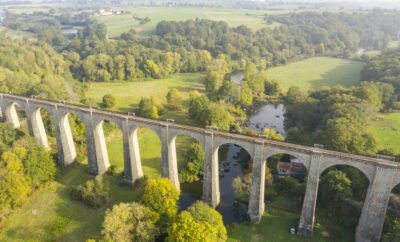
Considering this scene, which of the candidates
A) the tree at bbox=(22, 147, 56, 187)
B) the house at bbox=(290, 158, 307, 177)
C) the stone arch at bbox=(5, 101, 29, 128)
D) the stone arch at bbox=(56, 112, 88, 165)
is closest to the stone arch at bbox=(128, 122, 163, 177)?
the stone arch at bbox=(56, 112, 88, 165)

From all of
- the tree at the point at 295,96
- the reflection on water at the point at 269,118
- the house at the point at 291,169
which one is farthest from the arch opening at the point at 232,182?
the tree at the point at 295,96

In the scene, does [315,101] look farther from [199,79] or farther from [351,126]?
[199,79]

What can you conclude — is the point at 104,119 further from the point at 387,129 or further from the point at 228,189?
the point at 387,129

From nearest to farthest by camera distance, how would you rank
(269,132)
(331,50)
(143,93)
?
(269,132), (143,93), (331,50)

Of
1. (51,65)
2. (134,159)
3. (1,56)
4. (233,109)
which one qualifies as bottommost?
(233,109)

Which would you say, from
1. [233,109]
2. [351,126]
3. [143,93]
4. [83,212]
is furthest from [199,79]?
[83,212]
